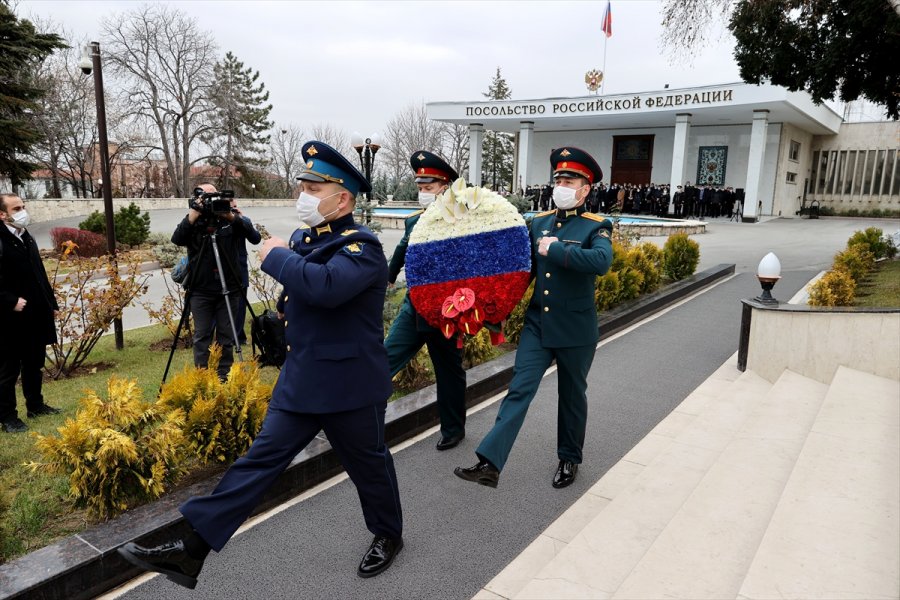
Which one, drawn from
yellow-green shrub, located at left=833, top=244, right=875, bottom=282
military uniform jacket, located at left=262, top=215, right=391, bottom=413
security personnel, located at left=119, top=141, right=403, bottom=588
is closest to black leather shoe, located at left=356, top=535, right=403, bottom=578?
security personnel, located at left=119, top=141, right=403, bottom=588

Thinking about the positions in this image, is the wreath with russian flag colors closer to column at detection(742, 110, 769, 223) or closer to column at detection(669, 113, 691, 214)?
column at detection(742, 110, 769, 223)

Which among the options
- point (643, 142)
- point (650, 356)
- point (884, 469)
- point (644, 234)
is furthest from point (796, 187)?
point (884, 469)

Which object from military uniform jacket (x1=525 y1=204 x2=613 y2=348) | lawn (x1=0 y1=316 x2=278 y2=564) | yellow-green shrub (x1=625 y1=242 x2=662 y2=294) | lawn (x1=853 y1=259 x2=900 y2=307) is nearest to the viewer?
lawn (x1=0 y1=316 x2=278 y2=564)

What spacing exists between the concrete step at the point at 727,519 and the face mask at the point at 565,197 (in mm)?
1744

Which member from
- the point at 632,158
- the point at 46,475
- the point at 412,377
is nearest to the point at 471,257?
the point at 412,377

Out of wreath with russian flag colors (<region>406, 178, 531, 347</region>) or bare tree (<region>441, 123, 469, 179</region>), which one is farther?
bare tree (<region>441, 123, 469, 179</region>)

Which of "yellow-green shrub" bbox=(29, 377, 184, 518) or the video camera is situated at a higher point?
the video camera

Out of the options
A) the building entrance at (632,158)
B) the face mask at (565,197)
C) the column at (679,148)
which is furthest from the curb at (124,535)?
the building entrance at (632,158)

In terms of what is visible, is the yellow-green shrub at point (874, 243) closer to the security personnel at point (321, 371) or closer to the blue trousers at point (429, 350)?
the blue trousers at point (429, 350)

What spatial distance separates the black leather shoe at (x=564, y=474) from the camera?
12.5 feet

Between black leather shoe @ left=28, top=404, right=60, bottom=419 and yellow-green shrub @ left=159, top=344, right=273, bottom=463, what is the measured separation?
6.74 feet

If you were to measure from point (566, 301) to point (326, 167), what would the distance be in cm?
165

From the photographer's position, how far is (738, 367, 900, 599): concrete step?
2.25 metres

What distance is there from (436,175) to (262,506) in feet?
7.51
